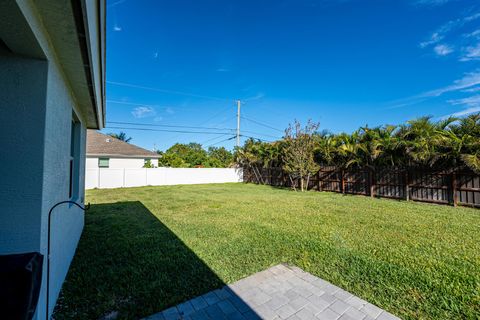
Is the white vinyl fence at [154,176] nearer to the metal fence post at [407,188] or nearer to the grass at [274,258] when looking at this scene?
the grass at [274,258]

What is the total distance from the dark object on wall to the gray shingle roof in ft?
62.3

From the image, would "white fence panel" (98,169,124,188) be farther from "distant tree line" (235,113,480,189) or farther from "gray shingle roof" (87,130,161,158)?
"distant tree line" (235,113,480,189)

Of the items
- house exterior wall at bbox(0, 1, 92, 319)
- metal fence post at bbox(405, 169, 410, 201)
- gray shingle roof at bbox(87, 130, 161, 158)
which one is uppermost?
gray shingle roof at bbox(87, 130, 161, 158)

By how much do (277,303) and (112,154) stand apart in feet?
64.0

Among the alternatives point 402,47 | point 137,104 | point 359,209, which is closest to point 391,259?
point 359,209

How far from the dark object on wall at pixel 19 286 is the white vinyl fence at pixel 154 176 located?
48.0 feet

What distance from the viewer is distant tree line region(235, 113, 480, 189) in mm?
7848

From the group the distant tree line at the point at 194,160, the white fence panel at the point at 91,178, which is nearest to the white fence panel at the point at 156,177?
the white fence panel at the point at 91,178

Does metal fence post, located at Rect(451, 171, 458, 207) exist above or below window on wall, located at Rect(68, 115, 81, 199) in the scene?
below

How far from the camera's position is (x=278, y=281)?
9.13ft

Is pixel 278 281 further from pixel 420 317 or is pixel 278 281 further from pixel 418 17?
pixel 418 17

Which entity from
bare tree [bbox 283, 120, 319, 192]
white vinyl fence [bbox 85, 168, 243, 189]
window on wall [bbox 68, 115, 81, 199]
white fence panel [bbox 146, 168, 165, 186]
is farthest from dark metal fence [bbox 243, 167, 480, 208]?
window on wall [bbox 68, 115, 81, 199]

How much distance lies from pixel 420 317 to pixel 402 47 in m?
11.5

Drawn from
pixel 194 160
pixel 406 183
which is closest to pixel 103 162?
pixel 194 160
